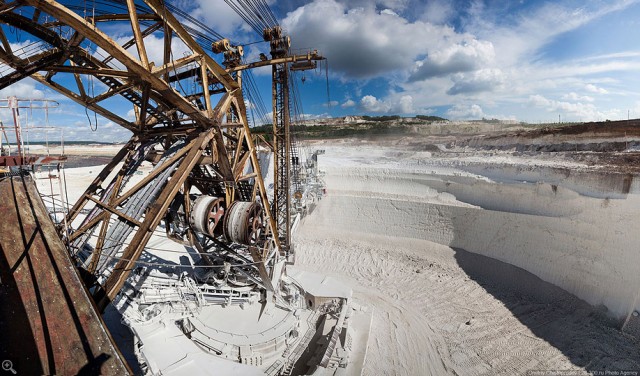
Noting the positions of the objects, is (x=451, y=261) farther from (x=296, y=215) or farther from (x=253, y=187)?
(x=253, y=187)

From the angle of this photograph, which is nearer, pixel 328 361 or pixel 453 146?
pixel 328 361

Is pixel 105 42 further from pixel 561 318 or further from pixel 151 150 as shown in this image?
pixel 561 318

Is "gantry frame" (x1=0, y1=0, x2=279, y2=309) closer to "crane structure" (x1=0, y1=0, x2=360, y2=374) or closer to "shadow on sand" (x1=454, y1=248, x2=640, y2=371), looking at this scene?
"crane structure" (x1=0, y1=0, x2=360, y2=374)

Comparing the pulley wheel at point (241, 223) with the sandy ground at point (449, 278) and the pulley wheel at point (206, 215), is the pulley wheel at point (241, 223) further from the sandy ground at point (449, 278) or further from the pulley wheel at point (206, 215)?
the sandy ground at point (449, 278)

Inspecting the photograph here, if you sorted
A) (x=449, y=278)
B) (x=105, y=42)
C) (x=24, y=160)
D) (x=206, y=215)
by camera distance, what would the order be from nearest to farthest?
(x=24, y=160)
(x=105, y=42)
(x=206, y=215)
(x=449, y=278)

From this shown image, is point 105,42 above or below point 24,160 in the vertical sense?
above

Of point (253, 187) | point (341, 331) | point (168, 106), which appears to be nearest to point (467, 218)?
point (341, 331)

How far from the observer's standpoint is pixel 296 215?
15945 millimetres

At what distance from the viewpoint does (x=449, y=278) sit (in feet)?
53.4

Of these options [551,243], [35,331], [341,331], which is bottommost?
[341,331]

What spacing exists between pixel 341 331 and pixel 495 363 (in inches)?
218

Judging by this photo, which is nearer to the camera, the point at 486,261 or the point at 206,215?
the point at 206,215

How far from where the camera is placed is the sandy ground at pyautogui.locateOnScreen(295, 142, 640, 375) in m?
10.8

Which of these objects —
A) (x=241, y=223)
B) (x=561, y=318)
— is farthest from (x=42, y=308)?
(x=561, y=318)
